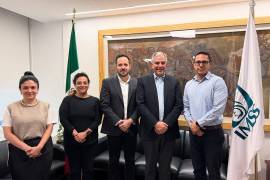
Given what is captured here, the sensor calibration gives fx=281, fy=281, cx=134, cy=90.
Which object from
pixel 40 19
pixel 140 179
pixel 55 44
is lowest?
pixel 140 179

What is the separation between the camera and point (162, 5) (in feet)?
12.3

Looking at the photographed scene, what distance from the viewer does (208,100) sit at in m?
2.66

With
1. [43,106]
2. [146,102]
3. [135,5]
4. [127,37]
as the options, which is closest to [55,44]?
[127,37]

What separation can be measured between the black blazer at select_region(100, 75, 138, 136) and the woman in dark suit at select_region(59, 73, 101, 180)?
0.11m

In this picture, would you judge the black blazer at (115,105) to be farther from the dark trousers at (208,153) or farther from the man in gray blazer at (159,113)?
the dark trousers at (208,153)

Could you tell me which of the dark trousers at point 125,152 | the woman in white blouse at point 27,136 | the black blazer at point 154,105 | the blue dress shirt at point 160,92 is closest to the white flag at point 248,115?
the black blazer at point 154,105

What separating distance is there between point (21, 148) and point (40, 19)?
2583 mm

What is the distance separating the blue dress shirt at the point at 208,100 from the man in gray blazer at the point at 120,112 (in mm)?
588

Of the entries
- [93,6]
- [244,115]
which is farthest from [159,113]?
[93,6]

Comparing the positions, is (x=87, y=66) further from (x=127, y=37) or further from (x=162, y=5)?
(x=162, y=5)

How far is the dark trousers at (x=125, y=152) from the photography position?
9.49 feet

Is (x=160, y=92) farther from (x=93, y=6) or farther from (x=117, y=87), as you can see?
(x=93, y=6)

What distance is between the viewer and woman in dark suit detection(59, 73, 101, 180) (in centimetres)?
287

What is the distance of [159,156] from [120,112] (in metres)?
0.59
